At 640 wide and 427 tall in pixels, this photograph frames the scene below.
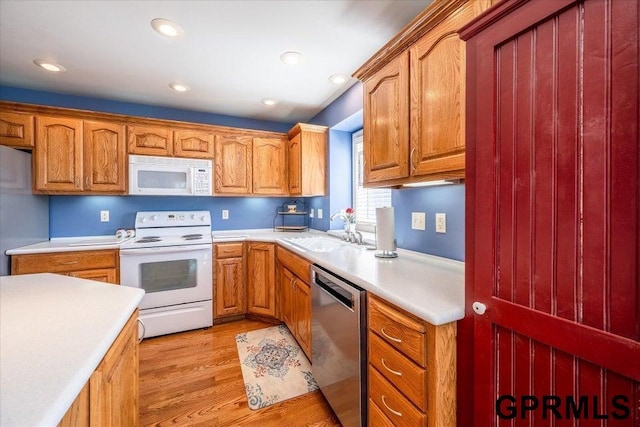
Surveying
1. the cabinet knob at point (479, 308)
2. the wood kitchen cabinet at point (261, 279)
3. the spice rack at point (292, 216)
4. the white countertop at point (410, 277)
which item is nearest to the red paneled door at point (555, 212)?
the cabinet knob at point (479, 308)

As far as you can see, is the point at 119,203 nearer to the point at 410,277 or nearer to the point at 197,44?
the point at 197,44

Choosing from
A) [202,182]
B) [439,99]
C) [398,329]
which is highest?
[439,99]

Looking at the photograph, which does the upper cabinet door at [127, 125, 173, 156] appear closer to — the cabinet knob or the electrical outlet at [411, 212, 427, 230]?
the electrical outlet at [411, 212, 427, 230]

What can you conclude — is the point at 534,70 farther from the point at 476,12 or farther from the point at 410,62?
the point at 410,62

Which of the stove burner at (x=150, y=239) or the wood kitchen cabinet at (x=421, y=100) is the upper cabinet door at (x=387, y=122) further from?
the stove burner at (x=150, y=239)

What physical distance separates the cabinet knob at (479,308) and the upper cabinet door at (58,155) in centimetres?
332

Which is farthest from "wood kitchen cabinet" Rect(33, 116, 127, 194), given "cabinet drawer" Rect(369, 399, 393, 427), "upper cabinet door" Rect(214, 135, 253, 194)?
"cabinet drawer" Rect(369, 399, 393, 427)

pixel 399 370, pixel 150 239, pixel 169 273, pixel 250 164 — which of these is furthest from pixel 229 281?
pixel 399 370

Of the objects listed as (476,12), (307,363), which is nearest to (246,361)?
(307,363)

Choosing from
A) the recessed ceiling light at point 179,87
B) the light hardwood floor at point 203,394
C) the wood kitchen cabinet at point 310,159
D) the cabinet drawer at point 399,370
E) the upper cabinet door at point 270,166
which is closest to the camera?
the cabinet drawer at point 399,370

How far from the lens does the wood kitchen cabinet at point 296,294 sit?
1.97 metres

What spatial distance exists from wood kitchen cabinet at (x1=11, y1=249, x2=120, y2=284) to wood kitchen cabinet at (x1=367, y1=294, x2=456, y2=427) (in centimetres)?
252

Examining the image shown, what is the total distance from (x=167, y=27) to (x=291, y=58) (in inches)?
33.3

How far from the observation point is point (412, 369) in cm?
97
